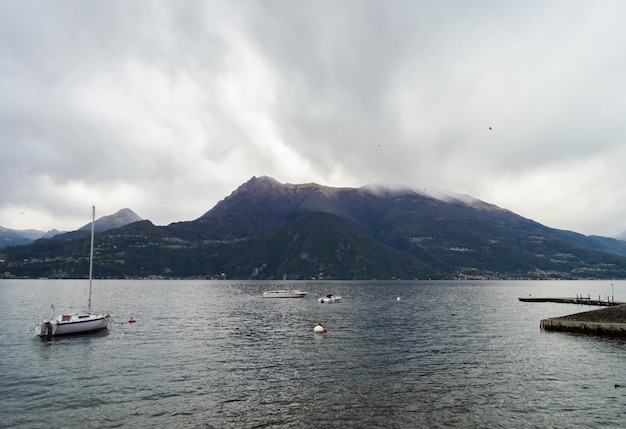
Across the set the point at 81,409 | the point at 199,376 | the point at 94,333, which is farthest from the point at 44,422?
the point at 94,333

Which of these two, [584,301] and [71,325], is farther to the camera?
[584,301]

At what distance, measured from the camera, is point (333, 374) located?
4622cm

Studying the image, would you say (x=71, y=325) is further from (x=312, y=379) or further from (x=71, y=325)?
(x=312, y=379)

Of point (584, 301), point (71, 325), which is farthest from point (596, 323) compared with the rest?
point (71, 325)

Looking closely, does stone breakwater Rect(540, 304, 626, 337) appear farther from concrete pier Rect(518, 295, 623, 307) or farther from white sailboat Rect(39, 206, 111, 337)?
white sailboat Rect(39, 206, 111, 337)

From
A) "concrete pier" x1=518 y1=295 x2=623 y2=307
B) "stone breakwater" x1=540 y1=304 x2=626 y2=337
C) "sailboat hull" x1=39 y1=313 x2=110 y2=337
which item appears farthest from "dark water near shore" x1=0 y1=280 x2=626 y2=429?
"concrete pier" x1=518 y1=295 x2=623 y2=307

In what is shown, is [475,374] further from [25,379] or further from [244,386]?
[25,379]

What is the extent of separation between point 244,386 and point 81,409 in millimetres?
14407

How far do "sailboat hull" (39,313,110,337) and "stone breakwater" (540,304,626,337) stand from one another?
292 feet

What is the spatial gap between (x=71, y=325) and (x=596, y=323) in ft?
320

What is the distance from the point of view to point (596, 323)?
77.0 meters

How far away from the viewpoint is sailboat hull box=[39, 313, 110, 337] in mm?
73438

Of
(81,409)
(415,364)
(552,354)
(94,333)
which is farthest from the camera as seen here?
(94,333)

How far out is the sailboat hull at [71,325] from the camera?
241 ft
